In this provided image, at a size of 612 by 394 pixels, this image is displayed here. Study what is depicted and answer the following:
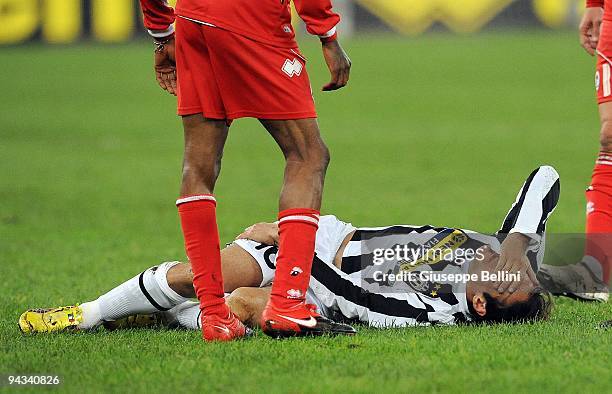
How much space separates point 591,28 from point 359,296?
258cm

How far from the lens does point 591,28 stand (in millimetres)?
6836

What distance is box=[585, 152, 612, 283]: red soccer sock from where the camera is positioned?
6289 mm

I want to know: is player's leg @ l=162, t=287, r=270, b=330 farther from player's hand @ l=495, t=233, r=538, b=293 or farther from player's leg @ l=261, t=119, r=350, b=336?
player's hand @ l=495, t=233, r=538, b=293

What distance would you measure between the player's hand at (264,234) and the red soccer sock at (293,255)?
433 mm

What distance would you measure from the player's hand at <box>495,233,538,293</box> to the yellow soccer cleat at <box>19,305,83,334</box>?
191 cm

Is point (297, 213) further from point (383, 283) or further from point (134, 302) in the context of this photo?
point (134, 302)

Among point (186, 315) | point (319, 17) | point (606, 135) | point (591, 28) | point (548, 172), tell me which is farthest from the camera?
point (591, 28)

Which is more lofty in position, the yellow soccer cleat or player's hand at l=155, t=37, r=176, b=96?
player's hand at l=155, t=37, r=176, b=96

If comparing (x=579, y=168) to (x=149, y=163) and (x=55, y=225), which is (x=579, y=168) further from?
(x=55, y=225)

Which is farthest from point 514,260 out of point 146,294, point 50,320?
point 50,320

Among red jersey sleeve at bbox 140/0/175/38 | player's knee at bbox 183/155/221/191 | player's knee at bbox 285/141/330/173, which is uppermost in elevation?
red jersey sleeve at bbox 140/0/175/38

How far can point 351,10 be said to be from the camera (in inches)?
1139

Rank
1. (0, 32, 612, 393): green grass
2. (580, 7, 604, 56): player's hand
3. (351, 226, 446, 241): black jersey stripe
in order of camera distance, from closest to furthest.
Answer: (0, 32, 612, 393): green grass, (351, 226, 446, 241): black jersey stripe, (580, 7, 604, 56): player's hand

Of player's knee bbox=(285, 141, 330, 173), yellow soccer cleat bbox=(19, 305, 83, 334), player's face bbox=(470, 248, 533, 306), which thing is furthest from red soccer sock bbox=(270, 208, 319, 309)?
yellow soccer cleat bbox=(19, 305, 83, 334)
